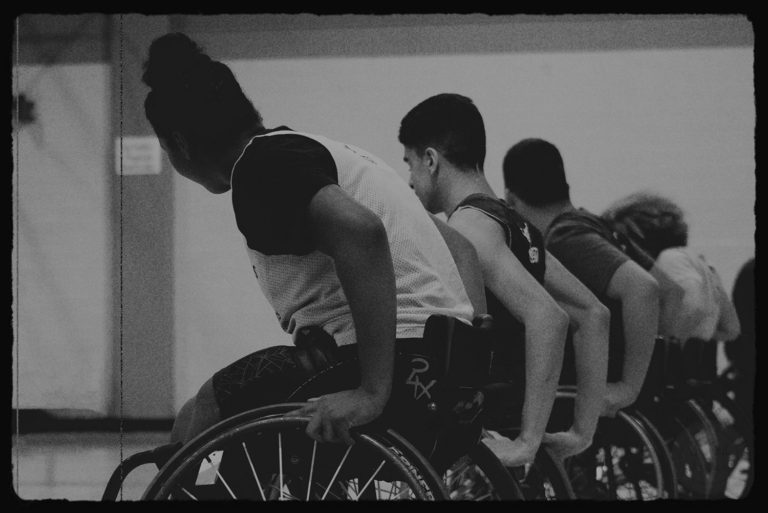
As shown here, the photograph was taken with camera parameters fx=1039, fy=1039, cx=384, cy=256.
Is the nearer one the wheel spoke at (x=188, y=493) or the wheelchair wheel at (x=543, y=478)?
the wheel spoke at (x=188, y=493)

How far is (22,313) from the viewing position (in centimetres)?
271

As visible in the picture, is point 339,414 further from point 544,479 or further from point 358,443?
point 544,479

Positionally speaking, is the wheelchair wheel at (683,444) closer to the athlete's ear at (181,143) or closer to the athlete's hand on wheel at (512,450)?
the athlete's hand on wheel at (512,450)

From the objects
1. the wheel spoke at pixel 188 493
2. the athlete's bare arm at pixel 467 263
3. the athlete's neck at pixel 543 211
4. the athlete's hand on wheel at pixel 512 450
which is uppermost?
the athlete's neck at pixel 543 211

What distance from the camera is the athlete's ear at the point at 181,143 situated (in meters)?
2.25

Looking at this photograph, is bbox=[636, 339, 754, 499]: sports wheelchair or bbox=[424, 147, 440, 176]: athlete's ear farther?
bbox=[636, 339, 754, 499]: sports wheelchair

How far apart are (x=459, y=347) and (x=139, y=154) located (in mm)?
1122

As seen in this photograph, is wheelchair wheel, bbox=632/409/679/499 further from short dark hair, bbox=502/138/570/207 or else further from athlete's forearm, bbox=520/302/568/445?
short dark hair, bbox=502/138/570/207

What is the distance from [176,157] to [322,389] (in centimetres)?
68

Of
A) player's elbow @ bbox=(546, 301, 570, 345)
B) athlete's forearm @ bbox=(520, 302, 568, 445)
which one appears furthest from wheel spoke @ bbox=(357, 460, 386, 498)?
player's elbow @ bbox=(546, 301, 570, 345)

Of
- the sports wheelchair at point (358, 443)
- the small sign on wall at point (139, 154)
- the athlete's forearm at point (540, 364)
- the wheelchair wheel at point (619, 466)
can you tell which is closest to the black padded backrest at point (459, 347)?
the sports wheelchair at point (358, 443)

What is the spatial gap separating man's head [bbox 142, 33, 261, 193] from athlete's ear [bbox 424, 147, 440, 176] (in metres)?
0.60

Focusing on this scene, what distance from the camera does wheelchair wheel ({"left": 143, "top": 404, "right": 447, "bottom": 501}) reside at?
188 centimetres

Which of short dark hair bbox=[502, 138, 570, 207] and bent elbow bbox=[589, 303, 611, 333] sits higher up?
short dark hair bbox=[502, 138, 570, 207]
